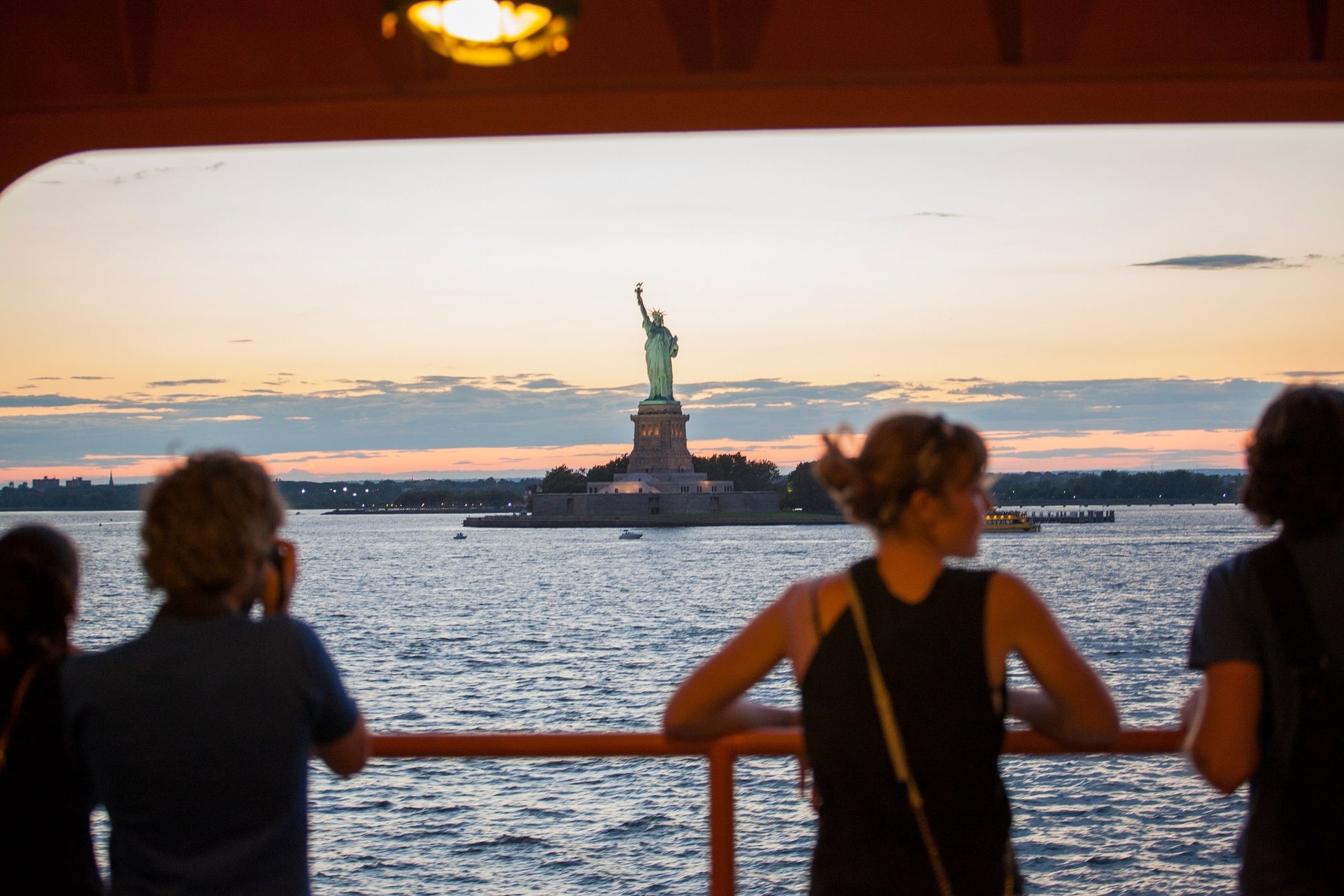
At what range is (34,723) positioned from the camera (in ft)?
6.43

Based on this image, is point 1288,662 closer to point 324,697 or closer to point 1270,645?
point 1270,645

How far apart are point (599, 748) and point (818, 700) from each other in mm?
902

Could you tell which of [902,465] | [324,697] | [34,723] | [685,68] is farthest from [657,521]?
[902,465]

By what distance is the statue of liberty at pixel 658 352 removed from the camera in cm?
→ 7494

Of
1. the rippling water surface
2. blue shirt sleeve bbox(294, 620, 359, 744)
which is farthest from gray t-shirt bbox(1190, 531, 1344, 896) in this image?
the rippling water surface

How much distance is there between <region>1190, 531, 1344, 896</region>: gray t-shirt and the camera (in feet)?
5.97

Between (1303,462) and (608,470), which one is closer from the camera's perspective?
(1303,462)

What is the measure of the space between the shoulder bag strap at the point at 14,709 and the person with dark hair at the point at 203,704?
15cm

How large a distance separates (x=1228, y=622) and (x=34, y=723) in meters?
1.96

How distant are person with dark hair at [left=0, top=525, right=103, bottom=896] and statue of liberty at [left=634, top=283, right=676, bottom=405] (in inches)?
2869

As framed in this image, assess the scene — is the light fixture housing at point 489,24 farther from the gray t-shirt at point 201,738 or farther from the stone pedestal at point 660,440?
the stone pedestal at point 660,440

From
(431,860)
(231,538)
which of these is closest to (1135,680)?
(431,860)

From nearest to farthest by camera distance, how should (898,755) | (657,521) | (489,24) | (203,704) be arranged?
(898,755), (203,704), (489,24), (657,521)

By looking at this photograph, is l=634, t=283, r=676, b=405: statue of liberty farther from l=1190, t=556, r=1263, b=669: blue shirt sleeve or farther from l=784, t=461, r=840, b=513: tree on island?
l=1190, t=556, r=1263, b=669: blue shirt sleeve
